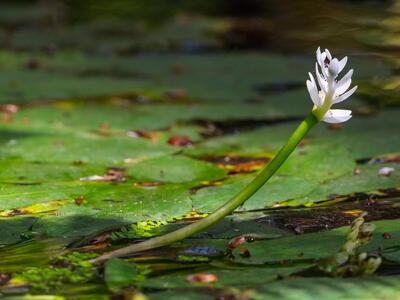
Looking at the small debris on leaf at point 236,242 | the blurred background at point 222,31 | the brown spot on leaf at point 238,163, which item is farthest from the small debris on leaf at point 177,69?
the small debris on leaf at point 236,242

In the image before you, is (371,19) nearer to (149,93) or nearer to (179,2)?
(149,93)

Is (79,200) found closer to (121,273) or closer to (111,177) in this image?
(111,177)

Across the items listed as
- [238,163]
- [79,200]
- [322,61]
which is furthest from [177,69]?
[322,61]

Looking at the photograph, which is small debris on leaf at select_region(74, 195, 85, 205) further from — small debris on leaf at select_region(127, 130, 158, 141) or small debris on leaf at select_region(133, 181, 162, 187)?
small debris on leaf at select_region(127, 130, 158, 141)

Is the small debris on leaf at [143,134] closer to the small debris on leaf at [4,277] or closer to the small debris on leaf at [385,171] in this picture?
the small debris on leaf at [385,171]

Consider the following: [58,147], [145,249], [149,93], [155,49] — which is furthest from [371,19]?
[145,249]

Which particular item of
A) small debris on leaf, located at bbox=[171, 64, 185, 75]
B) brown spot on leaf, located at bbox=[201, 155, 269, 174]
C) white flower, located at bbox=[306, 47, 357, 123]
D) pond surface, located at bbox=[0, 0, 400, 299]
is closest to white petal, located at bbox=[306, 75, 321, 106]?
white flower, located at bbox=[306, 47, 357, 123]

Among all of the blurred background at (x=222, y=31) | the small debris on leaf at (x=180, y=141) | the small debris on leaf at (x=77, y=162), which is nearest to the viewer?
the small debris on leaf at (x=77, y=162)

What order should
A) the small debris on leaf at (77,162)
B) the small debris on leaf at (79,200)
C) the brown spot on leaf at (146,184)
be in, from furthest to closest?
the small debris on leaf at (77,162) < the brown spot on leaf at (146,184) < the small debris on leaf at (79,200)
